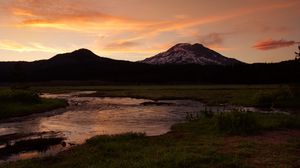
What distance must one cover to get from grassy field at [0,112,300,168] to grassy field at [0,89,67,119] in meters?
23.1

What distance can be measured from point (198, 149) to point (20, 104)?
34802 millimetres

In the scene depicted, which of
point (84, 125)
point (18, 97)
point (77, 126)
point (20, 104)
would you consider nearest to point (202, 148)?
point (77, 126)

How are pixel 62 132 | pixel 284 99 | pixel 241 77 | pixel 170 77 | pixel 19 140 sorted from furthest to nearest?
pixel 170 77 < pixel 241 77 < pixel 284 99 < pixel 62 132 < pixel 19 140

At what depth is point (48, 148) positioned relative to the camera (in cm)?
2539

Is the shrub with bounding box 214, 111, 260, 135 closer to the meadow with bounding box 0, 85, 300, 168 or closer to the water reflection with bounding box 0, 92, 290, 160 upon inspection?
the meadow with bounding box 0, 85, 300, 168

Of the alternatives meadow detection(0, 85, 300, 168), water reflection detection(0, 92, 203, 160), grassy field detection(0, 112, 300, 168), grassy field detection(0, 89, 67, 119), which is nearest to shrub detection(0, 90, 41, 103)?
grassy field detection(0, 89, 67, 119)

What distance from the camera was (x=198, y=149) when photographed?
21797 mm

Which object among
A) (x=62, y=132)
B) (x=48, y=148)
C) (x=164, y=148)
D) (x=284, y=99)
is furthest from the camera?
(x=284, y=99)

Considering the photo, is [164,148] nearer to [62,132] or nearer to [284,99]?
[62,132]

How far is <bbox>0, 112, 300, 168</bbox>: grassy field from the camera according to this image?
18625 millimetres

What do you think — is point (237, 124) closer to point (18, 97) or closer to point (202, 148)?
point (202, 148)

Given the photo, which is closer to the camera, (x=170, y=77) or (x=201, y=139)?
(x=201, y=139)

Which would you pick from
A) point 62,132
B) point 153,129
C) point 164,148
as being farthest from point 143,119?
point 164,148

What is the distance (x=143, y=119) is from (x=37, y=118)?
12735mm
